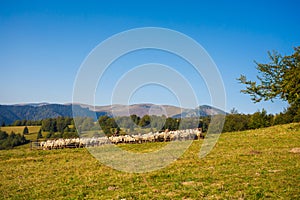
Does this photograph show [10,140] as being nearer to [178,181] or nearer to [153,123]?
[153,123]

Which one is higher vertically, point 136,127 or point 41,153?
point 136,127

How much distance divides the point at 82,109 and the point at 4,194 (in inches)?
533

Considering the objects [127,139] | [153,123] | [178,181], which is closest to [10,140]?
[127,139]

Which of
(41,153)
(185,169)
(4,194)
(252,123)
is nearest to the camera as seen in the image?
(4,194)

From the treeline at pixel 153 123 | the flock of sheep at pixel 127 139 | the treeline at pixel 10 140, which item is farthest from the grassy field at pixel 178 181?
the treeline at pixel 10 140

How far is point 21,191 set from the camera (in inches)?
619

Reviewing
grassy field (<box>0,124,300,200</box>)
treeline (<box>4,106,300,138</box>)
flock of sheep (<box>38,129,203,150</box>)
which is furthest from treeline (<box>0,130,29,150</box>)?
grassy field (<box>0,124,300,200</box>)

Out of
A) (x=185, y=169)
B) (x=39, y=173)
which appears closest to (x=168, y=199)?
(x=185, y=169)

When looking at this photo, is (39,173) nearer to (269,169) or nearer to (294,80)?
(269,169)

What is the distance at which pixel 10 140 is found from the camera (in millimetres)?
113438

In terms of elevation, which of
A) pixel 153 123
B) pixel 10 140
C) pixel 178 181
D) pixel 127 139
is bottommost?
pixel 10 140

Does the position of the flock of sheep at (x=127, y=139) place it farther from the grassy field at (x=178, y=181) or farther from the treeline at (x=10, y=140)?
the treeline at (x=10, y=140)

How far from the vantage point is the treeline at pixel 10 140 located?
10810 cm

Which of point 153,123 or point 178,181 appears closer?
point 178,181
